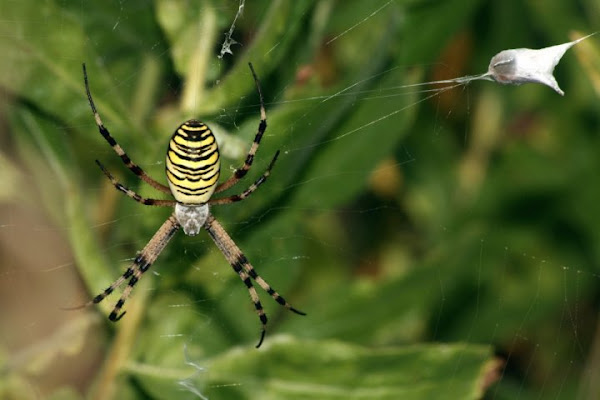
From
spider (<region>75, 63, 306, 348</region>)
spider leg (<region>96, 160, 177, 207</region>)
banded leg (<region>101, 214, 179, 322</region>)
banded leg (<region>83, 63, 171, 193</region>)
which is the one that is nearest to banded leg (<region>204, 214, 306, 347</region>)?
spider (<region>75, 63, 306, 348</region>)

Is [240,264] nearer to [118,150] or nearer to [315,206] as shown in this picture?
[315,206]

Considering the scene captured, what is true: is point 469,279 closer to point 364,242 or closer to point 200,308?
point 364,242

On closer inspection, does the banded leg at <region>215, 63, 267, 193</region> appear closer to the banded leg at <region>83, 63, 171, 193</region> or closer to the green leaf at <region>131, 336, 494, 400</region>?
the banded leg at <region>83, 63, 171, 193</region>

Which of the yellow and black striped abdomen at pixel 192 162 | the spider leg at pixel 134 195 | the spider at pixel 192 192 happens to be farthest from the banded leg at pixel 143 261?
the yellow and black striped abdomen at pixel 192 162

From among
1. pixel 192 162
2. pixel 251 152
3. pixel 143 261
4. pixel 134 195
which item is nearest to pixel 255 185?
pixel 251 152

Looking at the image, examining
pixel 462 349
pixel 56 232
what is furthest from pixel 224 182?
pixel 462 349
